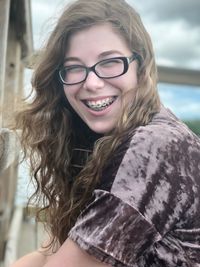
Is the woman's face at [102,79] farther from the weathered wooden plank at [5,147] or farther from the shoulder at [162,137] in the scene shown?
the weathered wooden plank at [5,147]

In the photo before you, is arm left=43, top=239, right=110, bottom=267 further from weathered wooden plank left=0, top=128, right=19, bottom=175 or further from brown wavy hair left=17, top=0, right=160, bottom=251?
weathered wooden plank left=0, top=128, right=19, bottom=175

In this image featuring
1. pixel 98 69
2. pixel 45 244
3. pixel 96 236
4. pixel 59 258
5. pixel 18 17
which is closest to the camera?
pixel 96 236

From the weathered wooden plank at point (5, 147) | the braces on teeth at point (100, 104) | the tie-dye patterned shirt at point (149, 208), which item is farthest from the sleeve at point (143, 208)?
the weathered wooden plank at point (5, 147)

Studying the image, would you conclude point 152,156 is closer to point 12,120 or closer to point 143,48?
point 143,48

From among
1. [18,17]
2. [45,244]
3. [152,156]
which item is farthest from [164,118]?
[18,17]

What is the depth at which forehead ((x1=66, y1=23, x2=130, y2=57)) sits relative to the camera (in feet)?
5.16

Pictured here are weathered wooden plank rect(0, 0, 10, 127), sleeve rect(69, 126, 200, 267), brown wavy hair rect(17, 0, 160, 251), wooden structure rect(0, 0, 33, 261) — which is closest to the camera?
sleeve rect(69, 126, 200, 267)

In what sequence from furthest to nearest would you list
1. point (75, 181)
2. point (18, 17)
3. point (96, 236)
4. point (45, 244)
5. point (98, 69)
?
point (18, 17) < point (45, 244) < point (75, 181) < point (98, 69) < point (96, 236)

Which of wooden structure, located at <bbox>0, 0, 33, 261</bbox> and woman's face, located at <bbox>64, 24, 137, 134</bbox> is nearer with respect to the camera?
woman's face, located at <bbox>64, 24, 137, 134</bbox>

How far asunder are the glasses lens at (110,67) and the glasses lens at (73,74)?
0.16 ft

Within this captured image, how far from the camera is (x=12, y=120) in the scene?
197 centimetres

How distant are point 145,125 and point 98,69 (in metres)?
0.20

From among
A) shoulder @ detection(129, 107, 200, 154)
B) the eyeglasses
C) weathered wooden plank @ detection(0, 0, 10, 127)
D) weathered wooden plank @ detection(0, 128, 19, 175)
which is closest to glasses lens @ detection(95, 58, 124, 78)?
the eyeglasses

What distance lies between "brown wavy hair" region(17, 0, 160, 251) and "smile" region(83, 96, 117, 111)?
0.18 ft
